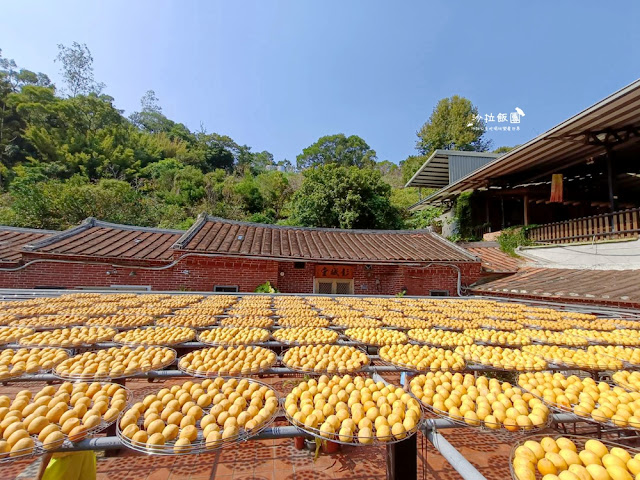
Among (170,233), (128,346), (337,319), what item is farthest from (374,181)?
(128,346)

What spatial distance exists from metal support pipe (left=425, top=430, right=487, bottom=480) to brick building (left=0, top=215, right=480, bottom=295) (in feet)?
25.7

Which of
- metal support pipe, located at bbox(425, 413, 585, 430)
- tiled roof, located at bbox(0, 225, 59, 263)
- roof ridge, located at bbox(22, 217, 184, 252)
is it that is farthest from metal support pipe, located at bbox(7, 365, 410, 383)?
tiled roof, located at bbox(0, 225, 59, 263)

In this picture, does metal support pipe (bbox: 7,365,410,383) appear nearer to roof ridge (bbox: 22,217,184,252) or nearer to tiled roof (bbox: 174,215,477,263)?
tiled roof (bbox: 174,215,477,263)

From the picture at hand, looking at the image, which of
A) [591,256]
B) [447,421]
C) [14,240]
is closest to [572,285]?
[591,256]

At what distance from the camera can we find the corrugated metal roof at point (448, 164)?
54.7 feet

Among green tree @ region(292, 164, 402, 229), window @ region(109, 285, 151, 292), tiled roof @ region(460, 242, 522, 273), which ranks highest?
green tree @ region(292, 164, 402, 229)

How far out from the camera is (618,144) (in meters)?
8.70

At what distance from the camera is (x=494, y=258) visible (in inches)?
464

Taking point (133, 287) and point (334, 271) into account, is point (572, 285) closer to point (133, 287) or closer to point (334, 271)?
point (334, 271)

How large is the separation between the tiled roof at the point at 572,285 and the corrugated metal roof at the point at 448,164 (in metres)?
8.68

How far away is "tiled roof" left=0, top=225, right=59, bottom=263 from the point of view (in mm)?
8219

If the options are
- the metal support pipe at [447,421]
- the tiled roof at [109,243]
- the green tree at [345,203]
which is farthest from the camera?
the green tree at [345,203]

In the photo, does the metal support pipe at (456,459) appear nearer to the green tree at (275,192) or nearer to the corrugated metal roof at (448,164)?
the corrugated metal roof at (448,164)

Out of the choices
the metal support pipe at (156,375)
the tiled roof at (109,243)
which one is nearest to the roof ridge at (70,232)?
the tiled roof at (109,243)
